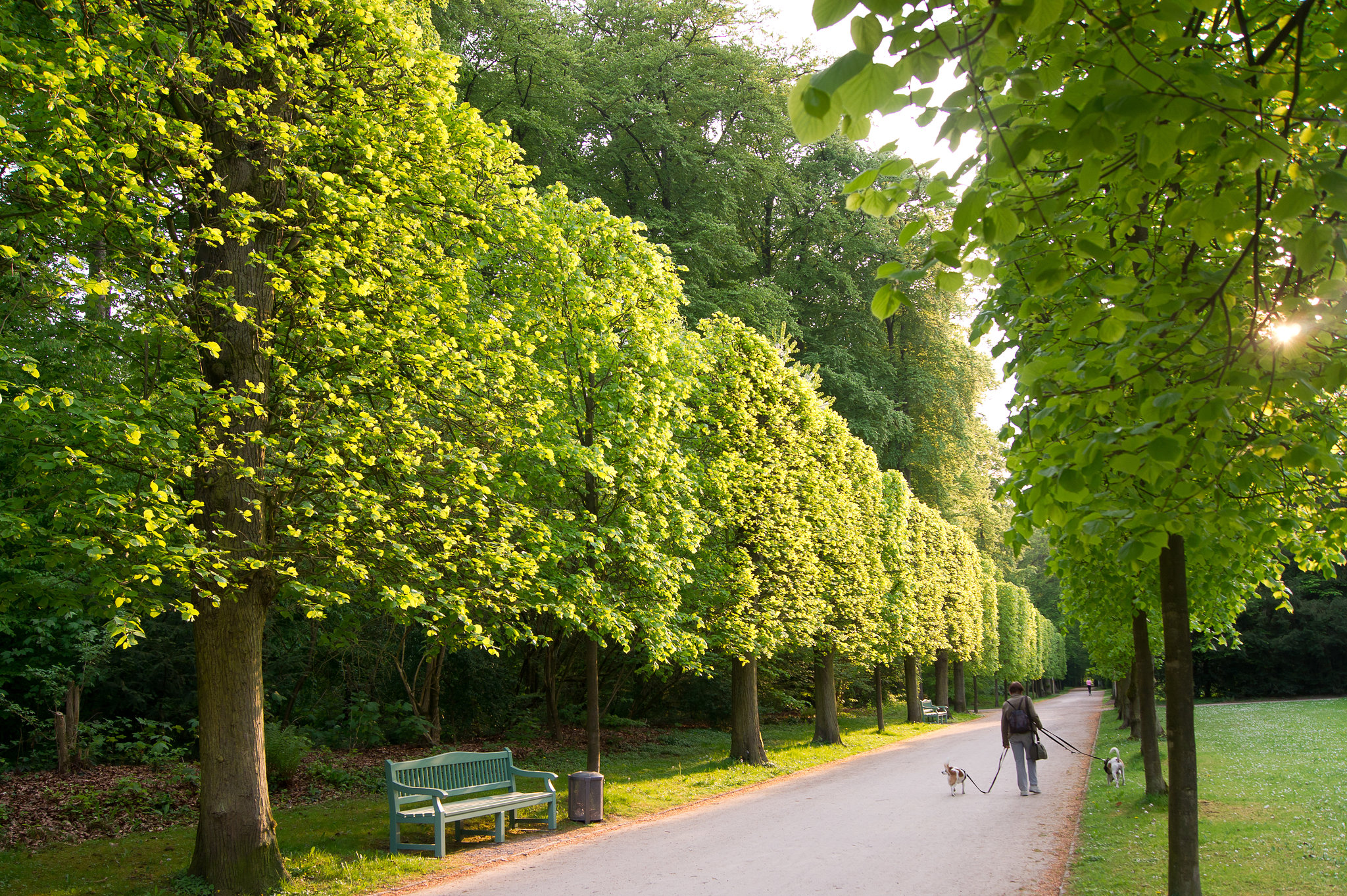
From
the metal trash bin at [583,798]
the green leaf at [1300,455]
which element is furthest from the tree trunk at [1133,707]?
the green leaf at [1300,455]

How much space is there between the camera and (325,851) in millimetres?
9508

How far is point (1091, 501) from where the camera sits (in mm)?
4711

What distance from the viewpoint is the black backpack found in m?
14.1

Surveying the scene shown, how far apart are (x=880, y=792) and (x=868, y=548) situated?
11.8 meters

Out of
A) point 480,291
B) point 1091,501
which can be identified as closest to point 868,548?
point 480,291

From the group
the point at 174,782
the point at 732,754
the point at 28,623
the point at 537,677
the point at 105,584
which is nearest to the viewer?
the point at 105,584

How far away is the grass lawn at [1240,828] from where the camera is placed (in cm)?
777

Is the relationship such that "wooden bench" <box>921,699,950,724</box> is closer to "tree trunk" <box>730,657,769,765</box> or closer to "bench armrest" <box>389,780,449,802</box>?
"tree trunk" <box>730,657,769,765</box>

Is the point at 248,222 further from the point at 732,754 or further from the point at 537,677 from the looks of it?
the point at 537,677

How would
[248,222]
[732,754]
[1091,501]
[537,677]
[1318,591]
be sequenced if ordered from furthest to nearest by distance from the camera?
[1318,591]
[537,677]
[732,754]
[248,222]
[1091,501]

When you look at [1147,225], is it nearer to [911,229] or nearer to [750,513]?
[911,229]

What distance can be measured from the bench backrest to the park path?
1408 millimetres

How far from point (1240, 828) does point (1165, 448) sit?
984 cm

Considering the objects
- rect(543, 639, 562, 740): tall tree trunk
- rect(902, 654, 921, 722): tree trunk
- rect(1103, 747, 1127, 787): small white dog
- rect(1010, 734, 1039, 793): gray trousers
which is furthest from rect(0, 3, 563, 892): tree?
rect(902, 654, 921, 722): tree trunk
